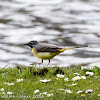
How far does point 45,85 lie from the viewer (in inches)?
226

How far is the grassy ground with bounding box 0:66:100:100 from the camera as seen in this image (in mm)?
5133

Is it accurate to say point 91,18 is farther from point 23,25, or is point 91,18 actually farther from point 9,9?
point 9,9

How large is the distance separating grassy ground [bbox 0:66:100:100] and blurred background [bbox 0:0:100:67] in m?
1.20

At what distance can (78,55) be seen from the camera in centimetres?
835

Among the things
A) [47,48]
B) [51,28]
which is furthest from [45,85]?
[51,28]

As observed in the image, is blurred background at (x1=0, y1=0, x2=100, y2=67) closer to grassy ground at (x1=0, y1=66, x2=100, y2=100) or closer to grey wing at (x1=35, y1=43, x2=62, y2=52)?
grassy ground at (x1=0, y1=66, x2=100, y2=100)

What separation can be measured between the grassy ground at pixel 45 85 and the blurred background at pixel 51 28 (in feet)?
3.93

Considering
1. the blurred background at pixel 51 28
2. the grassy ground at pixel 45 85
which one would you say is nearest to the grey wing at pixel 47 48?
the grassy ground at pixel 45 85

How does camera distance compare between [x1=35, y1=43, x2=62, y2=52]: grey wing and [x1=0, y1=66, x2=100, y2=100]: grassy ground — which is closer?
[x1=0, y1=66, x2=100, y2=100]: grassy ground

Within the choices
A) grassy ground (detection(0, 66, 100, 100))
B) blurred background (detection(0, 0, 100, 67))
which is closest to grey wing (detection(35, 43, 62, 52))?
grassy ground (detection(0, 66, 100, 100))

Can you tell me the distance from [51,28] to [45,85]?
16.1 ft

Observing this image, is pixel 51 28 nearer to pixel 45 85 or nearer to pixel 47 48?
pixel 47 48

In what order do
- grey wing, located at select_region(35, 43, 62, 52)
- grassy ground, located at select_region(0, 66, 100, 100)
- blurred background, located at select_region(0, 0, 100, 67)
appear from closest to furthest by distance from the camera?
grassy ground, located at select_region(0, 66, 100, 100) → grey wing, located at select_region(35, 43, 62, 52) → blurred background, located at select_region(0, 0, 100, 67)

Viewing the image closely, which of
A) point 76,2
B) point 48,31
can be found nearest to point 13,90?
point 48,31
